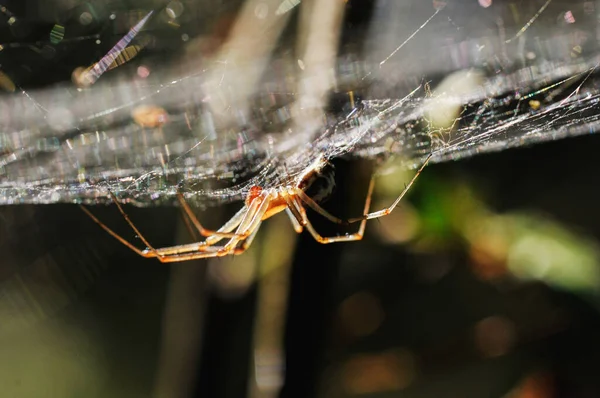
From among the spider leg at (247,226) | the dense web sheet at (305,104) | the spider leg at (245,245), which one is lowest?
the spider leg at (245,245)

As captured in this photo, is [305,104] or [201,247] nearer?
[201,247]

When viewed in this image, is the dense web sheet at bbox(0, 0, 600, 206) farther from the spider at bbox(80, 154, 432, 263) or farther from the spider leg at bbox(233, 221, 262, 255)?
the spider leg at bbox(233, 221, 262, 255)

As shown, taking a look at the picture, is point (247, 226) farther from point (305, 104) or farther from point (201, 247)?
point (305, 104)

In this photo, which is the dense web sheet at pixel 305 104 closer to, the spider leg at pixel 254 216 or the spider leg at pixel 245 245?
the spider leg at pixel 254 216

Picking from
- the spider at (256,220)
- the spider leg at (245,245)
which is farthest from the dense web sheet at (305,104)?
the spider leg at (245,245)

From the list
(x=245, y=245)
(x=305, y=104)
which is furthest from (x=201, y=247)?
(x=305, y=104)

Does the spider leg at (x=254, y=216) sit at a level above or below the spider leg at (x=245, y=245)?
above

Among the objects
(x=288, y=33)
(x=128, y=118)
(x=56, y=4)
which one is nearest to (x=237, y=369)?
(x=128, y=118)

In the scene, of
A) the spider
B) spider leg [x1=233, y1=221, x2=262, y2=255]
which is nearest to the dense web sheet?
the spider
